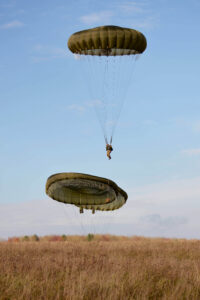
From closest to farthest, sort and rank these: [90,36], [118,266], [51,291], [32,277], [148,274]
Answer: [51,291] < [32,277] < [148,274] < [118,266] < [90,36]

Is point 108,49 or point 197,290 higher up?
point 108,49

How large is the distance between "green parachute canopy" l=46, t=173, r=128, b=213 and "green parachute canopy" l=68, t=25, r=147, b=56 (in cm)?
625

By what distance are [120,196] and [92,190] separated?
145 centimetres

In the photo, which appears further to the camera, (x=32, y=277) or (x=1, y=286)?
(x=32, y=277)

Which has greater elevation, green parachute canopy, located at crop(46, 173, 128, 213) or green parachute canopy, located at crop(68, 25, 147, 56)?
green parachute canopy, located at crop(68, 25, 147, 56)

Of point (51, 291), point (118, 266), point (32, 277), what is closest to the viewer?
point (51, 291)

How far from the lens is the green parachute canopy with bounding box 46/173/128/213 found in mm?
A: 16438

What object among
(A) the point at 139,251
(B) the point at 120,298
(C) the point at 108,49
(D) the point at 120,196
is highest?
(C) the point at 108,49

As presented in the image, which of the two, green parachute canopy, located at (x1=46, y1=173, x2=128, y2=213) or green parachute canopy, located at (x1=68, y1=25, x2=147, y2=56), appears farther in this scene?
green parachute canopy, located at (x1=68, y1=25, x2=147, y2=56)

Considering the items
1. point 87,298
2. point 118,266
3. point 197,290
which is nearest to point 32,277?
point 87,298

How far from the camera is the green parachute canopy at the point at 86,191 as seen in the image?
16438 millimetres

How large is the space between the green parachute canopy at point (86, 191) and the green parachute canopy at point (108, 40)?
6248 mm

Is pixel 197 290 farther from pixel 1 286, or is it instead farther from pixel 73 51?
pixel 73 51

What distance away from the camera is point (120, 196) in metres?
19.7
